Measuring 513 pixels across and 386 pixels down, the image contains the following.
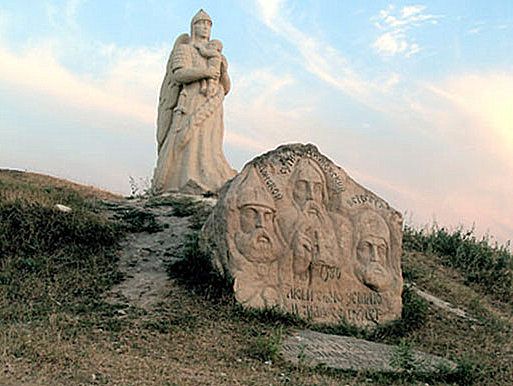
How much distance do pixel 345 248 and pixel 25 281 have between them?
373 centimetres

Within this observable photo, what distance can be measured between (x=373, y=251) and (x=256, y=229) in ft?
4.76

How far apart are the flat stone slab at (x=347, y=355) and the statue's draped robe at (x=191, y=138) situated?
20.9 feet

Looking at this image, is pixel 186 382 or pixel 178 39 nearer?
pixel 186 382

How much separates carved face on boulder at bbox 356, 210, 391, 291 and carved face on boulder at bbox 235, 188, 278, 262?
106cm

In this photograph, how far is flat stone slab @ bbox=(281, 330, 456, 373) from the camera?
6.34 meters

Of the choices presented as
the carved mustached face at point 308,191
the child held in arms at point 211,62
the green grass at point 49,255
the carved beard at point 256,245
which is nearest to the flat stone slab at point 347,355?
the carved beard at point 256,245

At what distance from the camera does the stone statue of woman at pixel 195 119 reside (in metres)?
13.2

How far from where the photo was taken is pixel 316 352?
6.57 meters

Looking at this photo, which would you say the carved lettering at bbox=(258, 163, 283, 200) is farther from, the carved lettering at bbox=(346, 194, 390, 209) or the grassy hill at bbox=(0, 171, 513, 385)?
the grassy hill at bbox=(0, 171, 513, 385)

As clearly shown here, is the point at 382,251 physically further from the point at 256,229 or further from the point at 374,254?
the point at 256,229

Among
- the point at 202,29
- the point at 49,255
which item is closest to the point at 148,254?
the point at 49,255

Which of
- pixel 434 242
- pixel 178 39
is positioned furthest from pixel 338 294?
pixel 178 39

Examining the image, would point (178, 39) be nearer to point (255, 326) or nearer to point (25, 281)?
point (25, 281)

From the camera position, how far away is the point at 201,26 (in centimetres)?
1371
